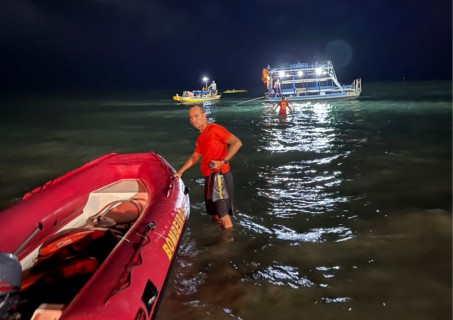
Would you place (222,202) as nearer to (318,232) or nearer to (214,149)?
(214,149)

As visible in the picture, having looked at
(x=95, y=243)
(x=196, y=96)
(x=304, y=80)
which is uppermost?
(x=304, y=80)

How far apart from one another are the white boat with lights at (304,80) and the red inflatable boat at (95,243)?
995 inches

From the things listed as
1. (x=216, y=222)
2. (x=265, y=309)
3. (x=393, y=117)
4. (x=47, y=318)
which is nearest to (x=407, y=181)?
(x=216, y=222)

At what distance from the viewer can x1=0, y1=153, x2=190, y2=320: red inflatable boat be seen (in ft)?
8.92

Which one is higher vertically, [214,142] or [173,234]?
[214,142]

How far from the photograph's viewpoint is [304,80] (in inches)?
1184

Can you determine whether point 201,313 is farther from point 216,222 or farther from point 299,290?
point 216,222

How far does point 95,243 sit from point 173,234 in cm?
95

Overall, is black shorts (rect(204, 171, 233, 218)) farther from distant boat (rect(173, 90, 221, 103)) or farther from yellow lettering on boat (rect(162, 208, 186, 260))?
distant boat (rect(173, 90, 221, 103))

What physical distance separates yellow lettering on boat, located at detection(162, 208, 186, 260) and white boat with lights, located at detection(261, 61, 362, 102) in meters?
26.3

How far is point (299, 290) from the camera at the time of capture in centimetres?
417

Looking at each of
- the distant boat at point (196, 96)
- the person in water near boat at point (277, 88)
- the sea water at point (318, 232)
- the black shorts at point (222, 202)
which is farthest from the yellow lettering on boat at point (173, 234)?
the distant boat at point (196, 96)

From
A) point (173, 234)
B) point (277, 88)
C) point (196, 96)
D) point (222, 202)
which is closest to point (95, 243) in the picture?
point (173, 234)

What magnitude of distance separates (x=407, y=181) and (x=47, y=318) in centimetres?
762
